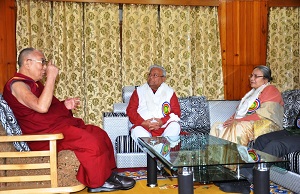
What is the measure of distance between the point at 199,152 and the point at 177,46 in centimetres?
351

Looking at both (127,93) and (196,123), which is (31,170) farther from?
(196,123)

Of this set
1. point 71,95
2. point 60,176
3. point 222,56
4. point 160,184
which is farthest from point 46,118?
point 222,56

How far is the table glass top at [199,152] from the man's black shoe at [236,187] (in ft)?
1.27

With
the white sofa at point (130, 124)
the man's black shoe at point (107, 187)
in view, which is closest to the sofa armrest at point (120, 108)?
the white sofa at point (130, 124)

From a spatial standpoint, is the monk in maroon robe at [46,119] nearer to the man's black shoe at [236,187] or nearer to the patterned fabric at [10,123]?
the patterned fabric at [10,123]

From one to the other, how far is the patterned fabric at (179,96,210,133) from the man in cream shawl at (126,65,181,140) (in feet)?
0.84

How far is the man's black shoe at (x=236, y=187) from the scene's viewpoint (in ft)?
9.93

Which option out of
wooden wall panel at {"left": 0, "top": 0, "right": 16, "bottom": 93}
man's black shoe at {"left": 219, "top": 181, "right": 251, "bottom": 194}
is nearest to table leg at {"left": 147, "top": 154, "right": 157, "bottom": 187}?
man's black shoe at {"left": 219, "top": 181, "right": 251, "bottom": 194}

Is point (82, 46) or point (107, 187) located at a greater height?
point (82, 46)

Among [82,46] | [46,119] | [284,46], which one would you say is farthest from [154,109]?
[284,46]

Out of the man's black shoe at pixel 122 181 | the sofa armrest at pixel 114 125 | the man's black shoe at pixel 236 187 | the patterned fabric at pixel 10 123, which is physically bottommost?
the man's black shoe at pixel 236 187

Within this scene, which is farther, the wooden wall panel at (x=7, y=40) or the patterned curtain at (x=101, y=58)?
the patterned curtain at (x=101, y=58)

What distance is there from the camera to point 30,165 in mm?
2520

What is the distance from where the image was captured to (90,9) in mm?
5512
